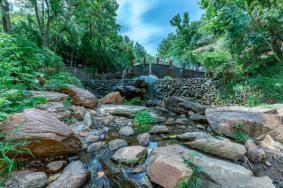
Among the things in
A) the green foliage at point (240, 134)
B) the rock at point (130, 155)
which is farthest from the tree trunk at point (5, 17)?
the green foliage at point (240, 134)

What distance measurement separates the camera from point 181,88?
892 centimetres

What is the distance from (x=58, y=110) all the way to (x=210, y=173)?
2752mm

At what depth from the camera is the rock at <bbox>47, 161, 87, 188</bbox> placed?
1.63 meters

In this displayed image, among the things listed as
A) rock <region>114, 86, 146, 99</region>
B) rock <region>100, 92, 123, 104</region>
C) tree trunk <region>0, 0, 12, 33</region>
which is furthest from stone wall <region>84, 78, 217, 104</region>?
tree trunk <region>0, 0, 12, 33</region>

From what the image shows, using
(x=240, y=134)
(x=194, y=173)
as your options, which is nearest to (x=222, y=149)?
(x=194, y=173)

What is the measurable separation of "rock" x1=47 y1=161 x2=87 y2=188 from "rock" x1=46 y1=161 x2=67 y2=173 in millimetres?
76

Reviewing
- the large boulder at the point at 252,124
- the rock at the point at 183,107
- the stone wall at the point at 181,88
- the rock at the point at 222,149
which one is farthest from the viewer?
the stone wall at the point at 181,88

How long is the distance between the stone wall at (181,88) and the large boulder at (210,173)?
6.19 m

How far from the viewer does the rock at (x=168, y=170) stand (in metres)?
1.64

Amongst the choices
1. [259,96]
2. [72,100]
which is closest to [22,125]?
[72,100]

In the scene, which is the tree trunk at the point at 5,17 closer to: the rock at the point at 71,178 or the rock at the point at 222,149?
the rock at the point at 71,178

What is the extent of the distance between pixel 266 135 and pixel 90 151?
289cm

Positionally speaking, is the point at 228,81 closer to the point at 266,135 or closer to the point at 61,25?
the point at 266,135

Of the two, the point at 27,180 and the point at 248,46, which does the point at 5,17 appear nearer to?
the point at 27,180
